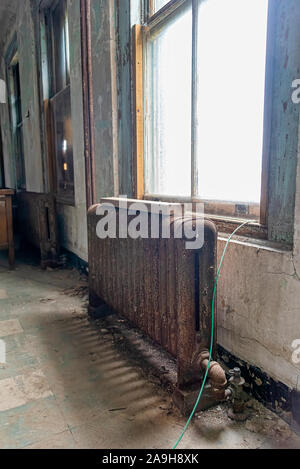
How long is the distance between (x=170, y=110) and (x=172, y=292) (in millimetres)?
1352

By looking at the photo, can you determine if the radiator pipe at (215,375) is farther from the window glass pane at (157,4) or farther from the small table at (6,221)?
the small table at (6,221)

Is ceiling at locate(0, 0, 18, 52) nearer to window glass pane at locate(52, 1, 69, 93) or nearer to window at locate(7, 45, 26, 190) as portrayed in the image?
window at locate(7, 45, 26, 190)

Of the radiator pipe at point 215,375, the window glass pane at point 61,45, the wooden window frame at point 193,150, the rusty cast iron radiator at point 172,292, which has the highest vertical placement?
the window glass pane at point 61,45

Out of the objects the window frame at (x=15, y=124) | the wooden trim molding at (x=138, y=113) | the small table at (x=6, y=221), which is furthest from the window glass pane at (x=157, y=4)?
the window frame at (x=15, y=124)

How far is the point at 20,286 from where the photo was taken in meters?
3.44

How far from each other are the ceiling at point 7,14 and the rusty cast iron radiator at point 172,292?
16.6ft

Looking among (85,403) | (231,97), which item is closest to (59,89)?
(231,97)

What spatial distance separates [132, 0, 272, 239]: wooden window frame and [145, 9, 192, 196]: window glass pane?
0.06m

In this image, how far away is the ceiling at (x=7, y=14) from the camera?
5121mm

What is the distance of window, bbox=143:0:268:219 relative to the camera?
1.58m

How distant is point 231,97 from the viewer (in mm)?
1711

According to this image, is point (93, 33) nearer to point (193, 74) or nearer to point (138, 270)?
point (193, 74)

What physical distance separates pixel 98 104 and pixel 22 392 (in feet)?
7.64

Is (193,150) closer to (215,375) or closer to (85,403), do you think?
(215,375)
